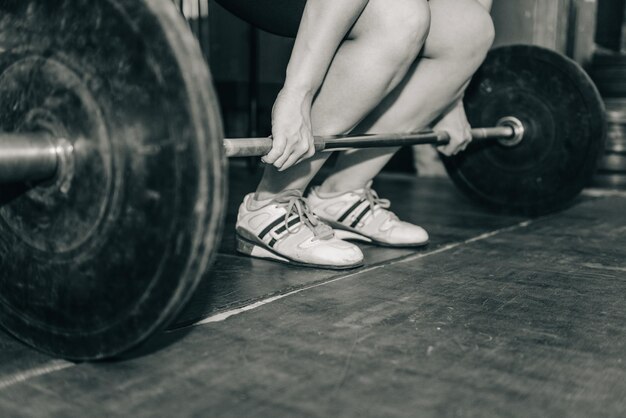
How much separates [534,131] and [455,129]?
0.37m

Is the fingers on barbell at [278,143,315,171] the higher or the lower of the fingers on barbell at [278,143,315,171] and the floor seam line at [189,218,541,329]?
the higher

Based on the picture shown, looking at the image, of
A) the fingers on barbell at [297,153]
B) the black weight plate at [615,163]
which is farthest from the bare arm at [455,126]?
the black weight plate at [615,163]

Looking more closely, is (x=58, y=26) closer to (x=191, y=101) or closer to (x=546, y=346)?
(x=191, y=101)

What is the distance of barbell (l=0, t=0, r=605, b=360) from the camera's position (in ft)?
2.24

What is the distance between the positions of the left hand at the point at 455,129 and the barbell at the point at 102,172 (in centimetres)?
112

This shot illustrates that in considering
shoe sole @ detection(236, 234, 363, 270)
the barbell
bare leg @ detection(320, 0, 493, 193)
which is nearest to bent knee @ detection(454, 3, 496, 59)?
bare leg @ detection(320, 0, 493, 193)

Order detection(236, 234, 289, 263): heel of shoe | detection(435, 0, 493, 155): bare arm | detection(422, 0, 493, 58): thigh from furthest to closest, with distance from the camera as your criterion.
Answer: detection(435, 0, 493, 155): bare arm → detection(422, 0, 493, 58): thigh → detection(236, 234, 289, 263): heel of shoe

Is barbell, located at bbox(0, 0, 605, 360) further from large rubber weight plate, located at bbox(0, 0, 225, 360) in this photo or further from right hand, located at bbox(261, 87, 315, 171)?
right hand, located at bbox(261, 87, 315, 171)

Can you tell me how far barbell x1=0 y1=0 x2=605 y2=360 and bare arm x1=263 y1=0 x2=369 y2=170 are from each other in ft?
1.25

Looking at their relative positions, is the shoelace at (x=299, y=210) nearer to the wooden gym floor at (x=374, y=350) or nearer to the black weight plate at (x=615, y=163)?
the wooden gym floor at (x=374, y=350)

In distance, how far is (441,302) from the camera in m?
1.09

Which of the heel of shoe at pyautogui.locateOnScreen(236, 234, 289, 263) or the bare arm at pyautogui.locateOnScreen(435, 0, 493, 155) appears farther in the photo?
the bare arm at pyautogui.locateOnScreen(435, 0, 493, 155)

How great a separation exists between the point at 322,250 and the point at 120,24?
71 cm

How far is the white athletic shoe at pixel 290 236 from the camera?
1.32 m
